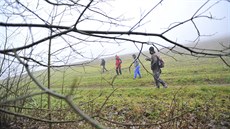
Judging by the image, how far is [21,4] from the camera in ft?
12.1

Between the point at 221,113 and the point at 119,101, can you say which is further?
the point at 119,101

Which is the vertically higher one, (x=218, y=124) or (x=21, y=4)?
(x=21, y=4)

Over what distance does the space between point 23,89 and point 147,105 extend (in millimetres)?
5123

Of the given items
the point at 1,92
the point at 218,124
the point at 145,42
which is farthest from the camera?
the point at 218,124

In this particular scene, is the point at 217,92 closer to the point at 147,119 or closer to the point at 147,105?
the point at 147,105

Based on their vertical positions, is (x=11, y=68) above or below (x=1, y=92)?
A: above

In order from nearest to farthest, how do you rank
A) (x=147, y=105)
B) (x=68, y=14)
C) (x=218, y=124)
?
(x=68, y=14) < (x=218, y=124) < (x=147, y=105)

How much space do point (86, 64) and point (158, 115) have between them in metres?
5.16

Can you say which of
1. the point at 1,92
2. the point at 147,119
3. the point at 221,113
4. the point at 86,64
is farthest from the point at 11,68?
the point at 221,113

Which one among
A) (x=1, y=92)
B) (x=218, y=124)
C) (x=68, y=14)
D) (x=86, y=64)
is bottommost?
(x=218, y=124)

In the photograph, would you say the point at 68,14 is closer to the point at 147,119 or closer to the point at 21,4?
the point at 21,4

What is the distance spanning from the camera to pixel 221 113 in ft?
25.3

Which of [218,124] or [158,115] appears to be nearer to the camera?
[218,124]

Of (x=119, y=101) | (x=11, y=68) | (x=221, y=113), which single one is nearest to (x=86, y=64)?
(x=11, y=68)
